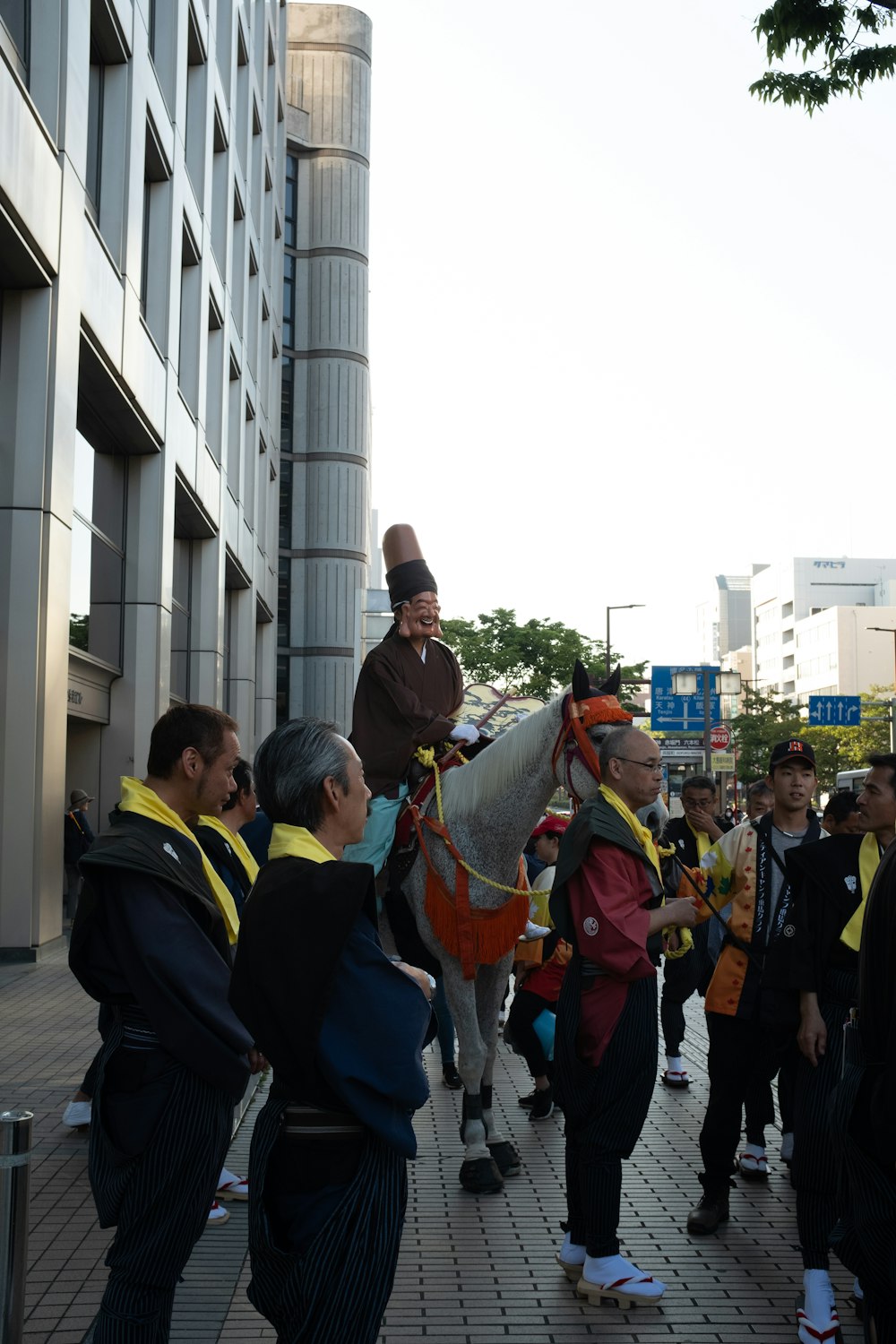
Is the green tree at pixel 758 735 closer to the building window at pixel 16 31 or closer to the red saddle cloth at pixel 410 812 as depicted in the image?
the building window at pixel 16 31

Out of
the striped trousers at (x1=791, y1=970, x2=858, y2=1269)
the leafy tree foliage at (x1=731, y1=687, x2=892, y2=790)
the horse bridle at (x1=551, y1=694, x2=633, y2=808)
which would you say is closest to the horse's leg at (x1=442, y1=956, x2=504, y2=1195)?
→ the horse bridle at (x1=551, y1=694, x2=633, y2=808)

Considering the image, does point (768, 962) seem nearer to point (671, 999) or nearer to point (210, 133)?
point (671, 999)

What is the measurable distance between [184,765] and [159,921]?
52 cm

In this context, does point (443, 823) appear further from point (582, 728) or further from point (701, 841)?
point (701, 841)

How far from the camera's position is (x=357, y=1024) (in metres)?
2.69

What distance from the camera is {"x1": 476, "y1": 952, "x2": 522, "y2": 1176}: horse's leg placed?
6281mm

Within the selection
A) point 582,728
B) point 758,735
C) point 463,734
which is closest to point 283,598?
point 758,735

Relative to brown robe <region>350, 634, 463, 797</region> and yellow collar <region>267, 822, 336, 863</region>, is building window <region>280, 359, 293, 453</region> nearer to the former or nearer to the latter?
brown robe <region>350, 634, 463, 797</region>

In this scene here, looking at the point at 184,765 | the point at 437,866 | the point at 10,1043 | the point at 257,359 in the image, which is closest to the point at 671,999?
the point at 437,866

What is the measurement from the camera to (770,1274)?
491cm

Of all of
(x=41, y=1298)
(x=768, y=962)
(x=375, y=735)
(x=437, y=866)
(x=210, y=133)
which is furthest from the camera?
(x=210, y=133)

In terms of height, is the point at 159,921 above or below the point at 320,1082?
above

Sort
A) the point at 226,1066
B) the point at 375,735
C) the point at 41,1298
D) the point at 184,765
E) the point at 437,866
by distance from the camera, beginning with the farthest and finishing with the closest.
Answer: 1. the point at 375,735
2. the point at 437,866
3. the point at 41,1298
4. the point at 184,765
5. the point at 226,1066

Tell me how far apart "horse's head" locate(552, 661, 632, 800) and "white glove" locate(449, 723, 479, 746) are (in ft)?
3.66
